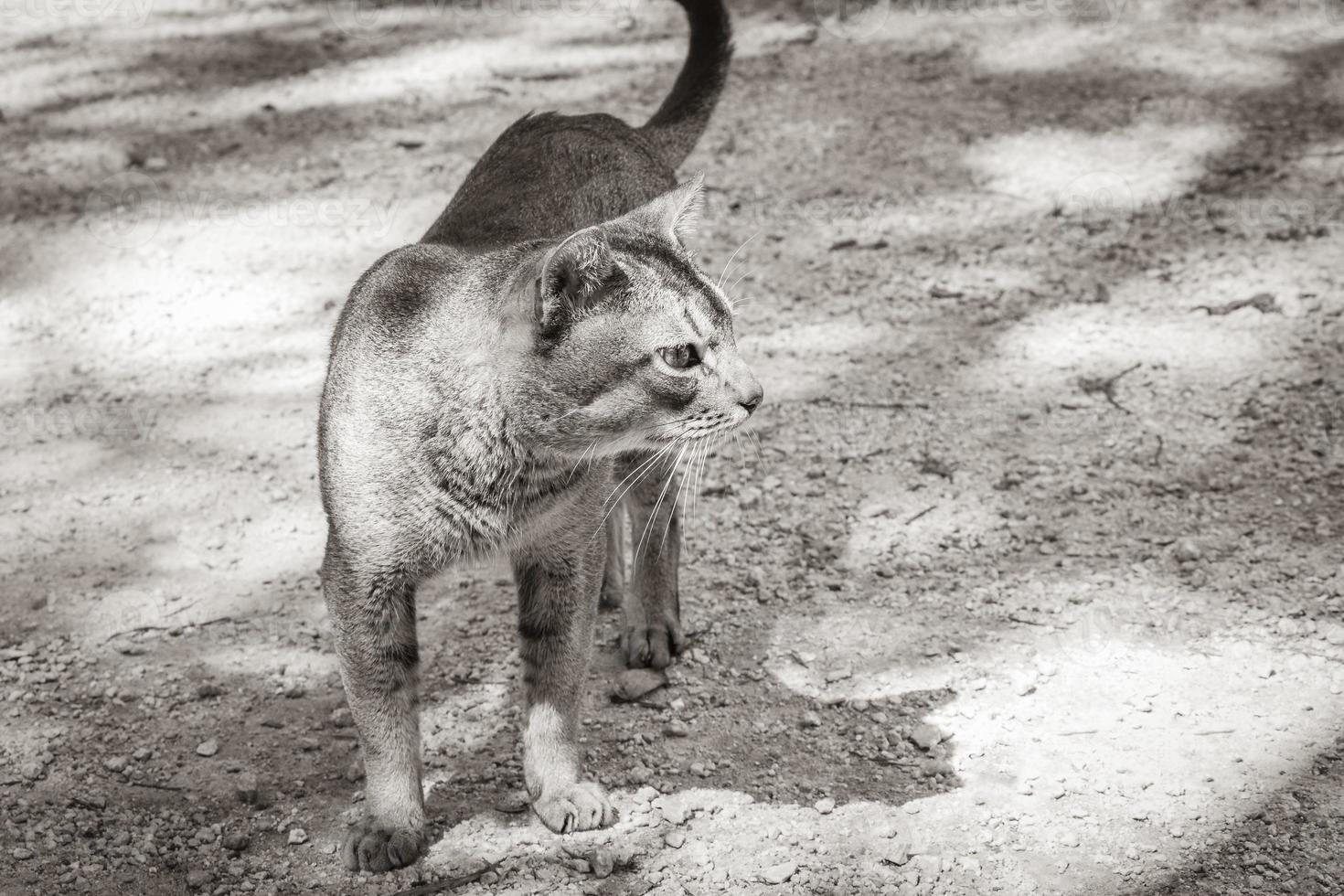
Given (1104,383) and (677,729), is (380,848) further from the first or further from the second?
(1104,383)

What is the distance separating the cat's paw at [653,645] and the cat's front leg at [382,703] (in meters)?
0.80

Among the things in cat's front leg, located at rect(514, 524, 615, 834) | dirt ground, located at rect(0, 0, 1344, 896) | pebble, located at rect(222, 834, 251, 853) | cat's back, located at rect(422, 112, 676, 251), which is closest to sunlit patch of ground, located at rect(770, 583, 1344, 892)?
dirt ground, located at rect(0, 0, 1344, 896)

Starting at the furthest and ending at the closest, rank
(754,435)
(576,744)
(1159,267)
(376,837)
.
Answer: (1159,267), (754,435), (576,744), (376,837)

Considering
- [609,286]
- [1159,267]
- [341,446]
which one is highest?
[609,286]

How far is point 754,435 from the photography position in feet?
15.7

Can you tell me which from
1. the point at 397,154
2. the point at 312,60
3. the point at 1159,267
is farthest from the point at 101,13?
the point at 1159,267

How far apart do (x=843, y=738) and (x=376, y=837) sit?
1.20m

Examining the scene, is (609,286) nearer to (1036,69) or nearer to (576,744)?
(576,744)

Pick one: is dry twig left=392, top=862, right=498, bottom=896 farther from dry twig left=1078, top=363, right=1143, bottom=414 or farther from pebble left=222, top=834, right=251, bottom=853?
dry twig left=1078, top=363, right=1143, bottom=414

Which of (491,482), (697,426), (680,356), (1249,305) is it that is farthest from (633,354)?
(1249,305)

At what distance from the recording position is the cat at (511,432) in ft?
9.61

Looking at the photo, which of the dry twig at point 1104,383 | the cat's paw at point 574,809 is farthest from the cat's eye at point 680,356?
the dry twig at point 1104,383

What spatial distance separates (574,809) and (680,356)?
3.78ft

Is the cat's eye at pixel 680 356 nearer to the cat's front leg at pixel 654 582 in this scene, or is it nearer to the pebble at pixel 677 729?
the cat's front leg at pixel 654 582
